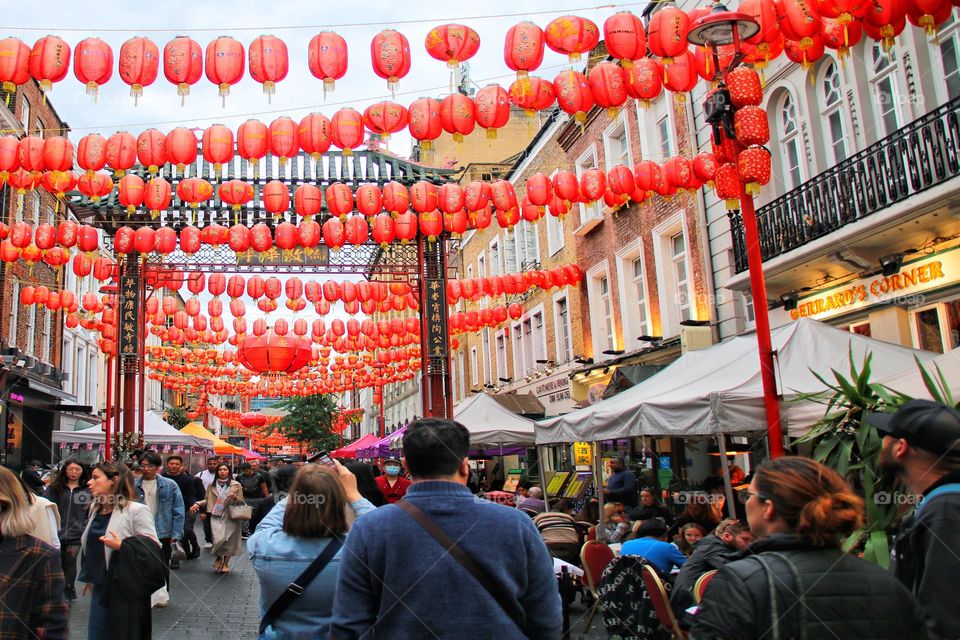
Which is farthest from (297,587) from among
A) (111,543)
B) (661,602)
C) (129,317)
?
(129,317)

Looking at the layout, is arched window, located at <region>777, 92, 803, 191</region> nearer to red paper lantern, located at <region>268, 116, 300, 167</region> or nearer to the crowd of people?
red paper lantern, located at <region>268, 116, 300, 167</region>

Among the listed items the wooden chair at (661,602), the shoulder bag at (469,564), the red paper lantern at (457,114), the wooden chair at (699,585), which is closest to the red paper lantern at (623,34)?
the red paper lantern at (457,114)

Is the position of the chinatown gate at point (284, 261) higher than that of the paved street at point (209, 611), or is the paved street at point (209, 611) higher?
the chinatown gate at point (284, 261)

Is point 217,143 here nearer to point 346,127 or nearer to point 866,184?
point 346,127

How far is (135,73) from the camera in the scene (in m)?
9.39

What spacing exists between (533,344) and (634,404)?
61.7 ft

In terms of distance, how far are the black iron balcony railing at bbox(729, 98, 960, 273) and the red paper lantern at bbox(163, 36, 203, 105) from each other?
357 inches

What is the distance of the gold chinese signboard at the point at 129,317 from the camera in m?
18.5

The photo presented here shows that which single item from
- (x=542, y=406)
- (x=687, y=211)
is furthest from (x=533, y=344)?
(x=687, y=211)

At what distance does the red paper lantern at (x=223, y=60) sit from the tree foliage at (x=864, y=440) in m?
7.39

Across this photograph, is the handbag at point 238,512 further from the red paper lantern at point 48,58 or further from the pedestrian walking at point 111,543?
the red paper lantern at point 48,58

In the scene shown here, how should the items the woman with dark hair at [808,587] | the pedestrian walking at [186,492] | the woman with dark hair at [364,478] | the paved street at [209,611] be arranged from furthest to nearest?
the pedestrian walking at [186,492], the paved street at [209,611], the woman with dark hair at [364,478], the woman with dark hair at [808,587]

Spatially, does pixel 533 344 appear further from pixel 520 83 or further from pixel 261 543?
pixel 261 543

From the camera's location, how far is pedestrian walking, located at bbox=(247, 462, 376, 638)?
3.58 m
